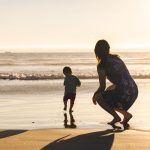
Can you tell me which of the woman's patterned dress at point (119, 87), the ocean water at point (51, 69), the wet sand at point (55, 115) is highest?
the woman's patterned dress at point (119, 87)

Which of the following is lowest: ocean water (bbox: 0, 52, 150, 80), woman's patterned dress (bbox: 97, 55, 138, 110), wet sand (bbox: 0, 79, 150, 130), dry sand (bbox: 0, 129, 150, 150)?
ocean water (bbox: 0, 52, 150, 80)

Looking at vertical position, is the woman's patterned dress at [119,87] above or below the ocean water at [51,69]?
above

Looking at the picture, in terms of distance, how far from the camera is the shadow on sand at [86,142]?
19.7 feet

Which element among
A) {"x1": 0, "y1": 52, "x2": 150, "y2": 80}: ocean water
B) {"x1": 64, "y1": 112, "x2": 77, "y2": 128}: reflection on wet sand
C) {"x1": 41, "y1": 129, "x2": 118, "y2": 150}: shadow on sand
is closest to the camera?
{"x1": 41, "y1": 129, "x2": 118, "y2": 150}: shadow on sand

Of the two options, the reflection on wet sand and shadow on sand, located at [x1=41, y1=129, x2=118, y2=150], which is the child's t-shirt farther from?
shadow on sand, located at [x1=41, y1=129, x2=118, y2=150]

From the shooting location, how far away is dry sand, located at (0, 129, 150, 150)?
602 cm

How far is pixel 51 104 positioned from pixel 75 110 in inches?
72.2

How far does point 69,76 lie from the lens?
1358 cm

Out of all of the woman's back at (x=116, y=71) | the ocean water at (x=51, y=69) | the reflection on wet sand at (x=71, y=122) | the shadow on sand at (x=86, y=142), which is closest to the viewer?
the shadow on sand at (x=86, y=142)

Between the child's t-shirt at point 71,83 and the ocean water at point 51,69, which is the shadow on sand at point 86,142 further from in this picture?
the ocean water at point 51,69

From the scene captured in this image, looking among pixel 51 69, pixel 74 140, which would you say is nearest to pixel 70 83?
pixel 74 140

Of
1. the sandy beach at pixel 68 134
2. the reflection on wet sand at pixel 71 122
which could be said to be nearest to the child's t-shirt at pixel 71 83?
the reflection on wet sand at pixel 71 122

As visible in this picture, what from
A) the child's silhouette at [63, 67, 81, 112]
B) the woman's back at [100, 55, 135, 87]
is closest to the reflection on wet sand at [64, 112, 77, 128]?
the child's silhouette at [63, 67, 81, 112]

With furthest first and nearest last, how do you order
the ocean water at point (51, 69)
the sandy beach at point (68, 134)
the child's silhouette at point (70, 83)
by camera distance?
the ocean water at point (51, 69), the child's silhouette at point (70, 83), the sandy beach at point (68, 134)
